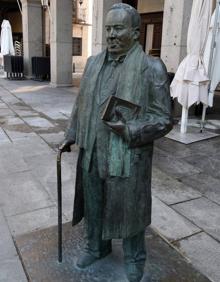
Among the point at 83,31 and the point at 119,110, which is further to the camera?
the point at 83,31

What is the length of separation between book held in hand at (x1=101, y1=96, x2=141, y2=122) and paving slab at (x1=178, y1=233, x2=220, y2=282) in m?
1.48

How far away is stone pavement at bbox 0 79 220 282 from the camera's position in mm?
2846

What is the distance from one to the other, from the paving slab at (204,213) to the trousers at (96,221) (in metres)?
1.11

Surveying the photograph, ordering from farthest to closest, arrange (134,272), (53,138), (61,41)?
(61,41) < (53,138) < (134,272)

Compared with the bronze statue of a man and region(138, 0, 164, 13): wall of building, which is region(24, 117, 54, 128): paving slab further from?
region(138, 0, 164, 13): wall of building

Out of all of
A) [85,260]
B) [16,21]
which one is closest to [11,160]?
[85,260]

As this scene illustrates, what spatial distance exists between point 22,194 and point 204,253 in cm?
215

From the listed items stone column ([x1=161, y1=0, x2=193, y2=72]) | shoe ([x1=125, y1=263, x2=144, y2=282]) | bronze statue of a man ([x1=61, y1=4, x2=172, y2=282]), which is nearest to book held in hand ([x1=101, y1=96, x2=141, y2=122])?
bronze statue of a man ([x1=61, y1=4, x2=172, y2=282])

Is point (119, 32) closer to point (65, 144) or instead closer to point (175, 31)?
point (65, 144)

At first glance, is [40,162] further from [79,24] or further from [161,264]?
[79,24]

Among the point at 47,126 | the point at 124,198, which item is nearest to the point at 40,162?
the point at 47,126

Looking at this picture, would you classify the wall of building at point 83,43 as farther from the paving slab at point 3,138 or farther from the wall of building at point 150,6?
the paving slab at point 3,138

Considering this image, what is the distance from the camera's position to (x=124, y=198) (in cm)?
199

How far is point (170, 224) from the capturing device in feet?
10.5
